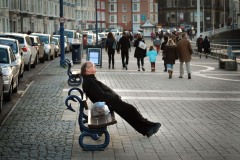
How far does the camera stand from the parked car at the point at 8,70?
14.9m

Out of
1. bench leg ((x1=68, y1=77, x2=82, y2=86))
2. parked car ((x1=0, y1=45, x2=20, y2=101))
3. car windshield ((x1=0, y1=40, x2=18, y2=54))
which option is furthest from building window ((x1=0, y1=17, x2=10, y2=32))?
parked car ((x1=0, y1=45, x2=20, y2=101))

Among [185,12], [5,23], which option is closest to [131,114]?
[5,23]

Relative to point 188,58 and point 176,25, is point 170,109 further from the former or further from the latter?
point 176,25

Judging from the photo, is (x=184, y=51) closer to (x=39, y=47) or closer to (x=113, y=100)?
(x=113, y=100)

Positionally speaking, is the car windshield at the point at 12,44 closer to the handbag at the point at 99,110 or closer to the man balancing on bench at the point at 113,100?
the man balancing on bench at the point at 113,100

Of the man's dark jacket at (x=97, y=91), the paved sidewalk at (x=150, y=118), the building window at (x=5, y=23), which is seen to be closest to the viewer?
the paved sidewalk at (x=150, y=118)

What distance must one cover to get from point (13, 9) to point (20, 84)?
139 feet

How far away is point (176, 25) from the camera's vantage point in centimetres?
12275

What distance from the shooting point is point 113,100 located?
9617 millimetres

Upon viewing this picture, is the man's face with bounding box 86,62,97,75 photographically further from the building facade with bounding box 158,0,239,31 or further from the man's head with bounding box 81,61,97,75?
the building facade with bounding box 158,0,239,31

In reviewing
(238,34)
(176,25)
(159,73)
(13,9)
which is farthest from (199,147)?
(176,25)

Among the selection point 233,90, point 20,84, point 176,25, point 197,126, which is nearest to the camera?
point 197,126

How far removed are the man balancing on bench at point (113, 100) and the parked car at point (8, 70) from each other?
5532mm

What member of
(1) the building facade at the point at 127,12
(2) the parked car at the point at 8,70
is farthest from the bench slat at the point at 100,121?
(1) the building facade at the point at 127,12
